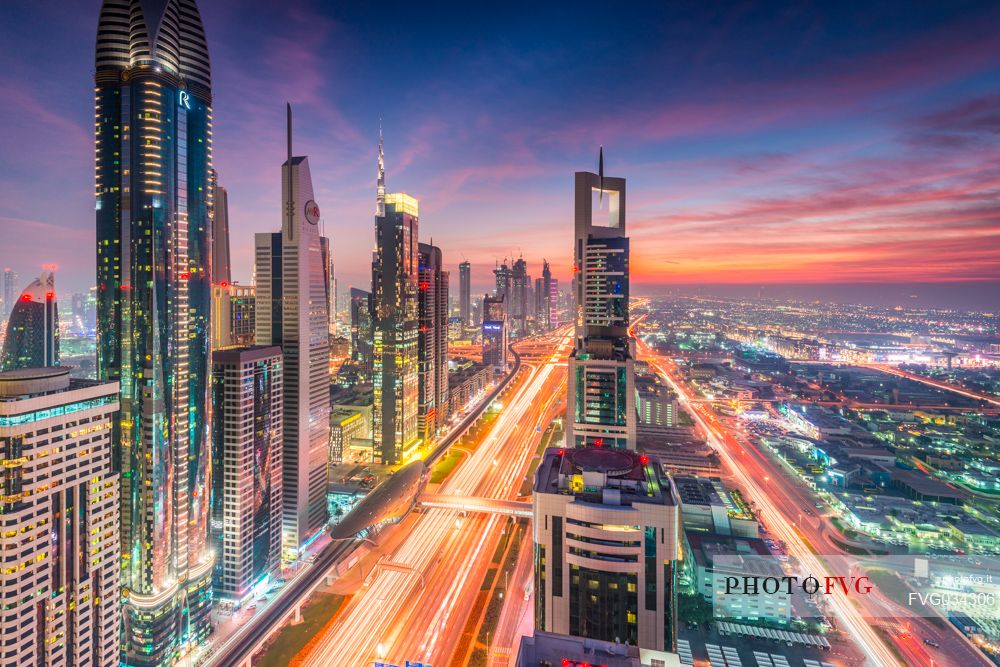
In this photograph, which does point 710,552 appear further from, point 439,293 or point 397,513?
point 439,293

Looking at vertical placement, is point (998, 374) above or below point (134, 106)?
below

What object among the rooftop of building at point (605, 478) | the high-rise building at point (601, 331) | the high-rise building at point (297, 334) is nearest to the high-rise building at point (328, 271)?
the high-rise building at point (297, 334)

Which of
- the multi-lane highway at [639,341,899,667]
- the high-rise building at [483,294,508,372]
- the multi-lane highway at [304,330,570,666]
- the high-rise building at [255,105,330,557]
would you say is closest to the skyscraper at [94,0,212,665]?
the high-rise building at [255,105,330,557]

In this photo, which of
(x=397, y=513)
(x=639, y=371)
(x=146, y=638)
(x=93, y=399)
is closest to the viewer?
(x=93, y=399)

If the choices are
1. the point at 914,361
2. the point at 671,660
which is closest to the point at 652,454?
the point at 671,660

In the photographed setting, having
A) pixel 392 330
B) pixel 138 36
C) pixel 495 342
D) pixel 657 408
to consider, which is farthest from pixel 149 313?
pixel 495 342
